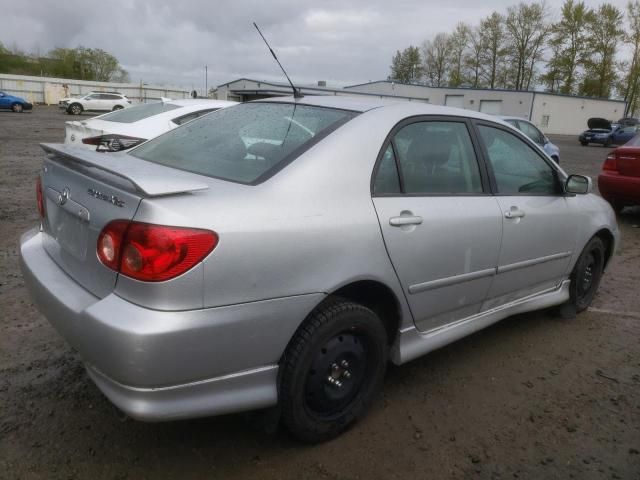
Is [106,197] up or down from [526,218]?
up

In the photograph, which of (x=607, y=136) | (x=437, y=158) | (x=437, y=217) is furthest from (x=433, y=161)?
(x=607, y=136)

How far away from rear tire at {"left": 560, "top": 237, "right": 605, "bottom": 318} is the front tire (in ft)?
7.27

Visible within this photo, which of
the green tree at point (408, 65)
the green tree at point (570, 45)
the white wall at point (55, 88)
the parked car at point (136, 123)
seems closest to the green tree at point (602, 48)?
the green tree at point (570, 45)

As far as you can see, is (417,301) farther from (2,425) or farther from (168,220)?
(2,425)

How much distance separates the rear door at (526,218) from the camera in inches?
125

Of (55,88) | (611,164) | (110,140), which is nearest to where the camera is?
(110,140)

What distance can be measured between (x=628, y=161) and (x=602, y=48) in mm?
56965

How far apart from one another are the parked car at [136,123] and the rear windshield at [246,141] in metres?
3.90

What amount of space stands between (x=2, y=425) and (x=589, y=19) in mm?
64623

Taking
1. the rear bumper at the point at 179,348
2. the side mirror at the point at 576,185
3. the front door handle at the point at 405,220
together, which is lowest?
the rear bumper at the point at 179,348

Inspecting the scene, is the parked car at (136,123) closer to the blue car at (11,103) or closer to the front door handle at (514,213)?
the front door handle at (514,213)

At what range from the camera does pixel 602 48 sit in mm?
54906

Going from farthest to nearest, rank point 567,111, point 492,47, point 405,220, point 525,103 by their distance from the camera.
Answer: point 492,47
point 567,111
point 525,103
point 405,220

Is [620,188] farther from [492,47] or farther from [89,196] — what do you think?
[492,47]
